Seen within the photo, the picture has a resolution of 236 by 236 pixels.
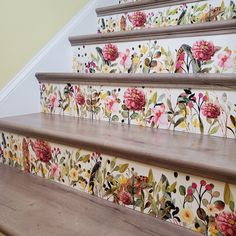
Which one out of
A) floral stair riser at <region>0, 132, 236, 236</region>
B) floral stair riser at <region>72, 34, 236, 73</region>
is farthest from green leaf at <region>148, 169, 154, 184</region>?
floral stair riser at <region>72, 34, 236, 73</region>

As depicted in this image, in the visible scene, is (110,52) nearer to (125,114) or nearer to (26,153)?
(125,114)

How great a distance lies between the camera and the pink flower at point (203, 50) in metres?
0.98

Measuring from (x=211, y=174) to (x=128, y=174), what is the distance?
0.77 ft

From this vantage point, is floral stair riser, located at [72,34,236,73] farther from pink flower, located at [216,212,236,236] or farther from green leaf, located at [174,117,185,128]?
pink flower, located at [216,212,236,236]

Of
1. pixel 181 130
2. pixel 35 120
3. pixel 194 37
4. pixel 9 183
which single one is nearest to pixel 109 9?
pixel 194 37

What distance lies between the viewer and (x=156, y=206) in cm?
70

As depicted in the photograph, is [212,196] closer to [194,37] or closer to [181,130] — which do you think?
[181,130]

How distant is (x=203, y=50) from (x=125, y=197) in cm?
60

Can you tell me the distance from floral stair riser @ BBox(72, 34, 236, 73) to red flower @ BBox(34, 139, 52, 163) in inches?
18.9

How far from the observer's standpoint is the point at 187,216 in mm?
655

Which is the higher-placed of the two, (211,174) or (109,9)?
(109,9)

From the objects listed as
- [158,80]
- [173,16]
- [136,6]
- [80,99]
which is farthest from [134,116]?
[136,6]

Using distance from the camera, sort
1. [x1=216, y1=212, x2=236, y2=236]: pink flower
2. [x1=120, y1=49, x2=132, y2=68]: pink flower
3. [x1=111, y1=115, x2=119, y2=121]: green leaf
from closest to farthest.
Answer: [x1=216, y1=212, x2=236, y2=236]: pink flower → [x1=111, y1=115, x2=119, y2=121]: green leaf → [x1=120, y1=49, x2=132, y2=68]: pink flower

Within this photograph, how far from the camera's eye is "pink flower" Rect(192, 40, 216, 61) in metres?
0.98
